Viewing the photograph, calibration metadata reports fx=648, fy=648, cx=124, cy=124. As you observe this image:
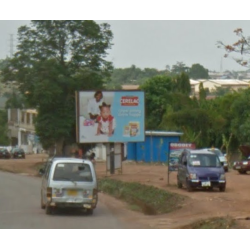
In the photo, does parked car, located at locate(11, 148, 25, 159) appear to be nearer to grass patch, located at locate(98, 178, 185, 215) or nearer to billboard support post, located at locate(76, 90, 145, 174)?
billboard support post, located at locate(76, 90, 145, 174)

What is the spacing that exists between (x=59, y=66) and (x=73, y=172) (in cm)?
3366

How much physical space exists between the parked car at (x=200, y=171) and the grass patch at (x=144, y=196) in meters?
1.27

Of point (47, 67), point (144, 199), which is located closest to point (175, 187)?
point (144, 199)

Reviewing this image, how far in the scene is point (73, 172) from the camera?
66.1ft

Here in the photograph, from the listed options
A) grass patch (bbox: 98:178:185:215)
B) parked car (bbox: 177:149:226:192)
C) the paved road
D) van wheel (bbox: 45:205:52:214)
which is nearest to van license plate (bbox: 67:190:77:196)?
the paved road

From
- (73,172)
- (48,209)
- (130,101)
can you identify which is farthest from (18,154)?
(73,172)

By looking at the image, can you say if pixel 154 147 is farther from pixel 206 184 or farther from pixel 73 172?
pixel 73 172

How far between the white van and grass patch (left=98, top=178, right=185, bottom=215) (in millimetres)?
3595

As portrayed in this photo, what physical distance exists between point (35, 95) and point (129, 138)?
13.4 metres

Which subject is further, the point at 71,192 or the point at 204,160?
the point at 204,160

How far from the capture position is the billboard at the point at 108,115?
39844 mm

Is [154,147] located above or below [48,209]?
above

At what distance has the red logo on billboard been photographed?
132ft

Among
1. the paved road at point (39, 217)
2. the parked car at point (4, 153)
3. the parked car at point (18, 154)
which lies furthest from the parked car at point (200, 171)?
the parked car at point (18, 154)
